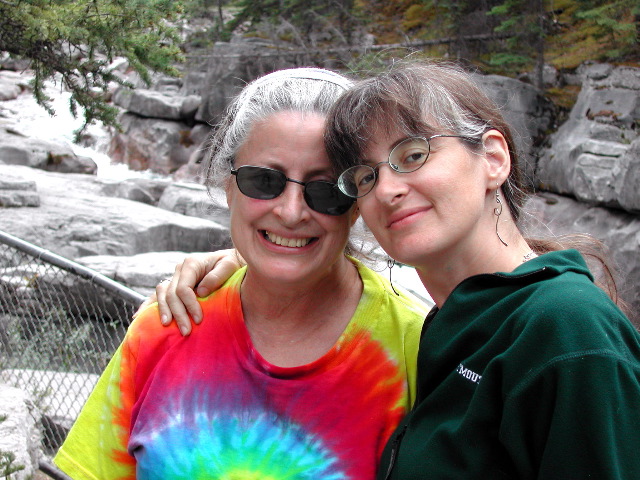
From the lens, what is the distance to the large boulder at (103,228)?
10.7 meters

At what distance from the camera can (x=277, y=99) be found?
2.03m

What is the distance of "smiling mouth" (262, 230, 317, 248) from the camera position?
80.5 inches

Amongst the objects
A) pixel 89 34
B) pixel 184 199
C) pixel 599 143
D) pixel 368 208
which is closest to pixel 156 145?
pixel 184 199

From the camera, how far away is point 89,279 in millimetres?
3490

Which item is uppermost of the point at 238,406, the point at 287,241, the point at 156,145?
the point at 287,241

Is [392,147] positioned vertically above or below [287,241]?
above

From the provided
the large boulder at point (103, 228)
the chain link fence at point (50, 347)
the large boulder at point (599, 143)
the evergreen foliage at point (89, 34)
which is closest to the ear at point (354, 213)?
the chain link fence at point (50, 347)

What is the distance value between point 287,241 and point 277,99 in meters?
0.42

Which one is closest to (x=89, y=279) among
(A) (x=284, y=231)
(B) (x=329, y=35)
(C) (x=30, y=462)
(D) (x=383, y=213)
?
(C) (x=30, y=462)

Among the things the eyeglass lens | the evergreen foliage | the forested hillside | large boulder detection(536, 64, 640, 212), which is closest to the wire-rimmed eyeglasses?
the eyeglass lens

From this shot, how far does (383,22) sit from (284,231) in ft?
85.3

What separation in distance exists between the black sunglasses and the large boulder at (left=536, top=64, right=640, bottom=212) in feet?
41.4

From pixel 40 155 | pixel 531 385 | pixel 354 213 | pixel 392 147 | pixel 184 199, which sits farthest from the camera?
pixel 40 155

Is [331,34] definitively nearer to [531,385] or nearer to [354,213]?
[354,213]
